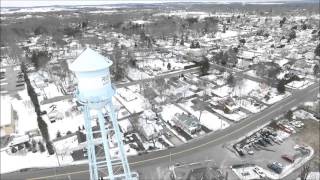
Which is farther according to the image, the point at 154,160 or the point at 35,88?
the point at 35,88

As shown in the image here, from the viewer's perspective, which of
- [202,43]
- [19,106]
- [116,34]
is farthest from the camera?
[116,34]

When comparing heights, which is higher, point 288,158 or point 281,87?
point 281,87

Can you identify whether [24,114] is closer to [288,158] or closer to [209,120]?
[209,120]

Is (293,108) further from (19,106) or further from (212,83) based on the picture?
(19,106)

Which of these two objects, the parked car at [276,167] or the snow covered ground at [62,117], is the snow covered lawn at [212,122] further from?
the snow covered ground at [62,117]

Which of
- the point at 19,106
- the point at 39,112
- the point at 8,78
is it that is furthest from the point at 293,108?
the point at 8,78

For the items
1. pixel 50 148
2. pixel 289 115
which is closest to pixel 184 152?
pixel 50 148
